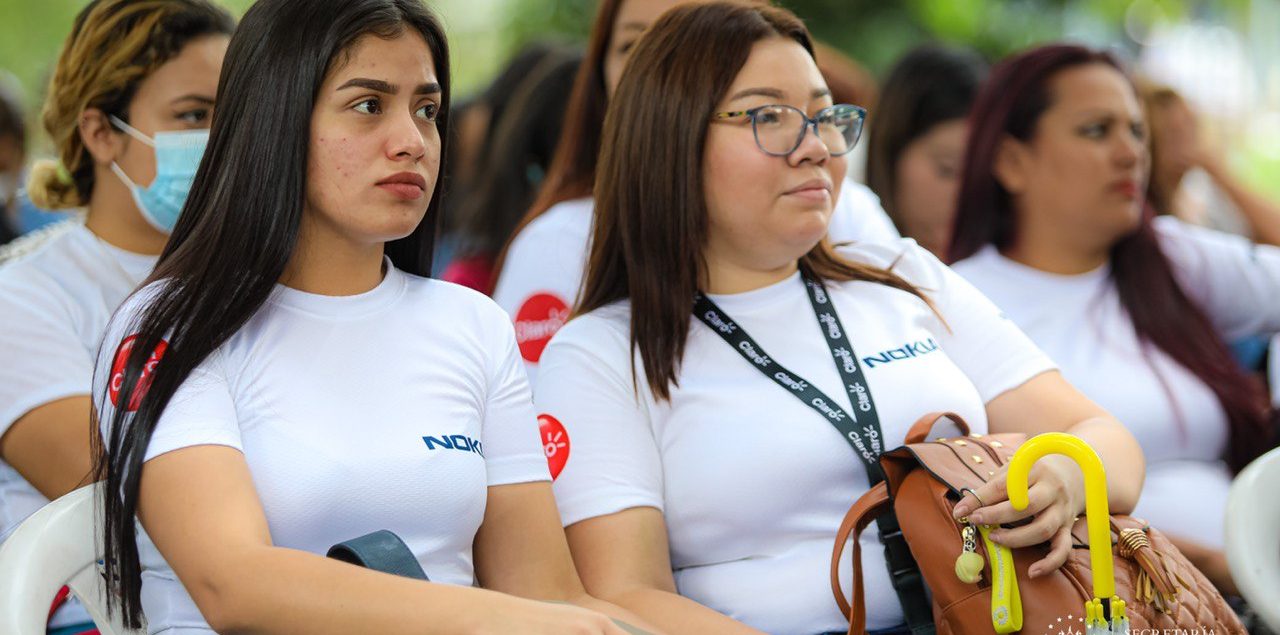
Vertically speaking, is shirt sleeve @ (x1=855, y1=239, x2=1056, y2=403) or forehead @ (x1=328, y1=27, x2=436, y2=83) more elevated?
forehead @ (x1=328, y1=27, x2=436, y2=83)

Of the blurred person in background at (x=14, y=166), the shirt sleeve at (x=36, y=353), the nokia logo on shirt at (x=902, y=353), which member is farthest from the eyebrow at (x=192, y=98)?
the blurred person in background at (x=14, y=166)

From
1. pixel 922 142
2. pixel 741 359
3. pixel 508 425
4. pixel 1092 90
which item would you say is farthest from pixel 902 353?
pixel 922 142

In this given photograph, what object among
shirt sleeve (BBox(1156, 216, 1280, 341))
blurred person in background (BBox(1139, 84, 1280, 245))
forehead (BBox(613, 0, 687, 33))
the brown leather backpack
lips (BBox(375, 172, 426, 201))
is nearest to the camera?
the brown leather backpack

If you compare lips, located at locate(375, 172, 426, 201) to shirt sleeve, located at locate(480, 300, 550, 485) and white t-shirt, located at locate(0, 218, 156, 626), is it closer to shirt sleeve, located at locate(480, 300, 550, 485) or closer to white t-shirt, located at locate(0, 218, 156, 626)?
shirt sleeve, located at locate(480, 300, 550, 485)

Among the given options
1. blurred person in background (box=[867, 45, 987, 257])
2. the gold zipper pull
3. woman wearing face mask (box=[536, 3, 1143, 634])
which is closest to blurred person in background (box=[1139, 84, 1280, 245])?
blurred person in background (box=[867, 45, 987, 257])

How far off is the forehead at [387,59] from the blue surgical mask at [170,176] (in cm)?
78

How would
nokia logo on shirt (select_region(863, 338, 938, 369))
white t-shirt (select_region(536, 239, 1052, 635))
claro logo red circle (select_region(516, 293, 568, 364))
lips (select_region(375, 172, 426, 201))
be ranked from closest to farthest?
lips (select_region(375, 172, 426, 201))
white t-shirt (select_region(536, 239, 1052, 635))
nokia logo on shirt (select_region(863, 338, 938, 369))
claro logo red circle (select_region(516, 293, 568, 364))

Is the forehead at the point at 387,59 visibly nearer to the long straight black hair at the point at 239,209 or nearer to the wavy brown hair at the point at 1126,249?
the long straight black hair at the point at 239,209

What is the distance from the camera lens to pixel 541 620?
1.95 m

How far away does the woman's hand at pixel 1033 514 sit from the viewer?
2207 millimetres

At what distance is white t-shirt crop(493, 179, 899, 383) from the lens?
3.47 m

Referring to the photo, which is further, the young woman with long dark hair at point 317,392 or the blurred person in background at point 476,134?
the blurred person in background at point 476,134

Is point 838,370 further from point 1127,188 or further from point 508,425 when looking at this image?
point 1127,188

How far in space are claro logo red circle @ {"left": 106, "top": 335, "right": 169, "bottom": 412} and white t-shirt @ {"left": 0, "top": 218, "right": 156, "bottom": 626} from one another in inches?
24.8
